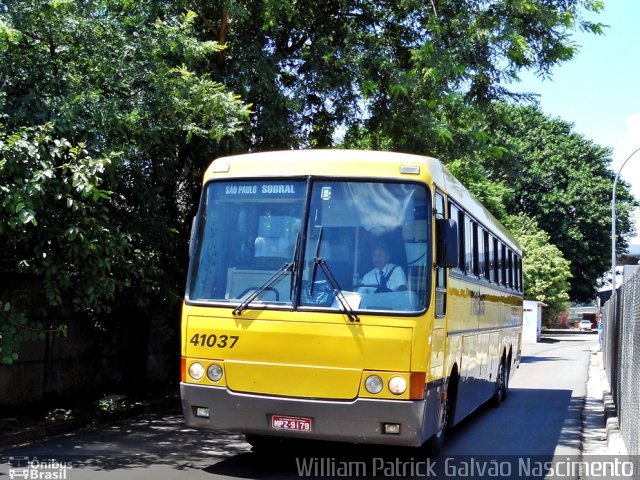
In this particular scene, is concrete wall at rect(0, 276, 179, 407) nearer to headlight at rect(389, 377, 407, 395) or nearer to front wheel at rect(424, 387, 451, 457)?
front wheel at rect(424, 387, 451, 457)

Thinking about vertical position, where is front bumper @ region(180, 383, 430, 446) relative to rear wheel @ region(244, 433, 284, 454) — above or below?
above

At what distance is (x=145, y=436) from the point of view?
11.3m

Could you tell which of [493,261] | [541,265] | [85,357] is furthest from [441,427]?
[541,265]

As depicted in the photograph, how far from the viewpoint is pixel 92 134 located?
10938 millimetres

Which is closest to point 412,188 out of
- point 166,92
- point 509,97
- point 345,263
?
point 345,263

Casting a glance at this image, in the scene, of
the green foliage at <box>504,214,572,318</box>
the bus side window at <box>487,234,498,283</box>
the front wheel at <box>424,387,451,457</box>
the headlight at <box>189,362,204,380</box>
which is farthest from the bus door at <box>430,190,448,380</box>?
the green foliage at <box>504,214,572,318</box>

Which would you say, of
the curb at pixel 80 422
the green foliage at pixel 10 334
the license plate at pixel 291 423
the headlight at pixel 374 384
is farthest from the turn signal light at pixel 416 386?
the curb at pixel 80 422

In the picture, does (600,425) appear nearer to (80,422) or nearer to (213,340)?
(213,340)

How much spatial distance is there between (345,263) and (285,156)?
4.51 ft

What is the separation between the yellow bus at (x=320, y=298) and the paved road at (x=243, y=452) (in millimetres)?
849

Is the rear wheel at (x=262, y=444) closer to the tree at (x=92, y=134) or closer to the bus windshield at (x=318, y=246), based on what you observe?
the bus windshield at (x=318, y=246)

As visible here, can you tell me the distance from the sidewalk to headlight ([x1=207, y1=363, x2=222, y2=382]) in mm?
4486

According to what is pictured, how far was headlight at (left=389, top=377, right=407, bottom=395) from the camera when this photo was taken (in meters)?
7.86

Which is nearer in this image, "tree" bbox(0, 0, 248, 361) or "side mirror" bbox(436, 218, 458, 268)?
"side mirror" bbox(436, 218, 458, 268)
